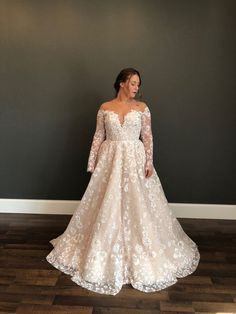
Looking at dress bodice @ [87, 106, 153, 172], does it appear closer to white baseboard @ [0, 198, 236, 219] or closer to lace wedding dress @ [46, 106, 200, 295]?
lace wedding dress @ [46, 106, 200, 295]

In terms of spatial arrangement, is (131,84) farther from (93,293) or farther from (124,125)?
(93,293)

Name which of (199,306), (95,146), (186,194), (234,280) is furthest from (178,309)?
(186,194)

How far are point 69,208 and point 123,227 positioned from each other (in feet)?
3.99

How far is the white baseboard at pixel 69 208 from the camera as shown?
3346 mm

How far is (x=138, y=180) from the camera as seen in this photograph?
2395 mm

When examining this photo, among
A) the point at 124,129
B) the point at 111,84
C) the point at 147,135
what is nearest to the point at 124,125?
the point at 124,129

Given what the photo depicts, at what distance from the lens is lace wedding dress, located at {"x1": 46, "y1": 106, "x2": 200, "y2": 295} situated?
220cm

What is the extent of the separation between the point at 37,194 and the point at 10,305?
1575 millimetres

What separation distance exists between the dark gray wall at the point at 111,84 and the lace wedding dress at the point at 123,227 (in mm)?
774

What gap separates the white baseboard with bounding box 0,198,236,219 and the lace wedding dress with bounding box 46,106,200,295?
0.75 meters

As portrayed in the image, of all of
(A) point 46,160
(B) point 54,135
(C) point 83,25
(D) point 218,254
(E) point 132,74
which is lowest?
(D) point 218,254

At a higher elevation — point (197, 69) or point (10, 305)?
point (197, 69)

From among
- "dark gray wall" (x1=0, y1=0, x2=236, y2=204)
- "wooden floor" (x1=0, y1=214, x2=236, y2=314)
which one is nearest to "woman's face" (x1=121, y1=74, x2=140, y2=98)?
"dark gray wall" (x1=0, y1=0, x2=236, y2=204)

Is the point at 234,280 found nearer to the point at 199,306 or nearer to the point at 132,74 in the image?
the point at 199,306
